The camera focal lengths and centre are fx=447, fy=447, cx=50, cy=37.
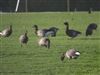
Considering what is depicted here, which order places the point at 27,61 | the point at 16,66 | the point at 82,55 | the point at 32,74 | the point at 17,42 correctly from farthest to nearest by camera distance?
1. the point at 17,42
2. the point at 82,55
3. the point at 27,61
4. the point at 16,66
5. the point at 32,74

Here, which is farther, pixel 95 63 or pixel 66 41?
pixel 66 41

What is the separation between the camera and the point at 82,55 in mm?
8312

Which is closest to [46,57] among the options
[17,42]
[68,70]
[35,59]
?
[35,59]

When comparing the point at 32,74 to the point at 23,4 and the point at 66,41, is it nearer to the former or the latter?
the point at 66,41

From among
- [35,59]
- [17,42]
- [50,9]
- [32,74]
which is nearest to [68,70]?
[32,74]

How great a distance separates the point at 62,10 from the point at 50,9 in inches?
25.3

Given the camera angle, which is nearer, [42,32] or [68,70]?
[68,70]

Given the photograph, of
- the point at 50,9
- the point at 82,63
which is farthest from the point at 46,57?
the point at 50,9

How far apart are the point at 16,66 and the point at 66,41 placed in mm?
3767

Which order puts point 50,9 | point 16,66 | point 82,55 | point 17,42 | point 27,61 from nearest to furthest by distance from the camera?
point 16,66, point 27,61, point 82,55, point 17,42, point 50,9

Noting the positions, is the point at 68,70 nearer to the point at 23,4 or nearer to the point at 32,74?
the point at 32,74

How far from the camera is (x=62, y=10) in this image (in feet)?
75.0

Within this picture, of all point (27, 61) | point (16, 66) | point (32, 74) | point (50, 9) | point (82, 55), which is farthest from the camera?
point (50, 9)

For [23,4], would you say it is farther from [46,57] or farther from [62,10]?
[46,57]
